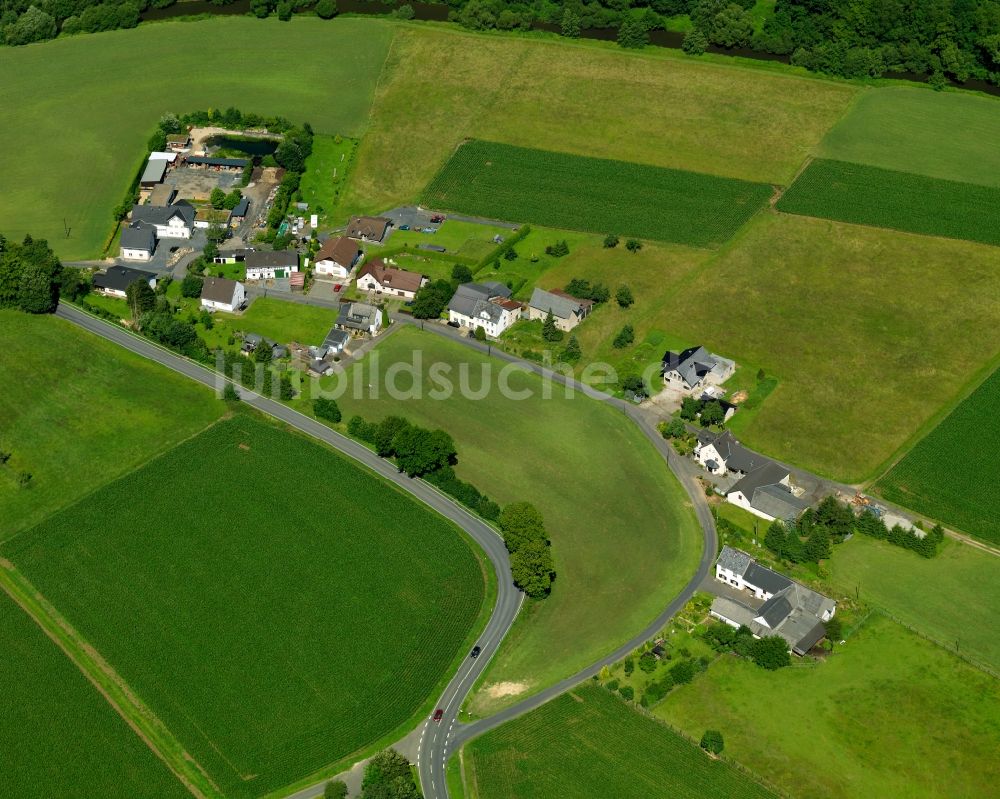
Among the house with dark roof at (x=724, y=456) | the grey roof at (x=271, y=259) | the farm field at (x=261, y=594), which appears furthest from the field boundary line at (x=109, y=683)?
the house with dark roof at (x=724, y=456)

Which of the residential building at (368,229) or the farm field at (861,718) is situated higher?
the residential building at (368,229)

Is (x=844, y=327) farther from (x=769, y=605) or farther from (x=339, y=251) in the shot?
(x=339, y=251)

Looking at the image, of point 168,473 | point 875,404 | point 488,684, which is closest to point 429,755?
point 488,684

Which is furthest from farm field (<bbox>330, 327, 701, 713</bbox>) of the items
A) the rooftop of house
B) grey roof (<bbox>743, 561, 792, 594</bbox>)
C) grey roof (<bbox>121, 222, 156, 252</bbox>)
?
grey roof (<bbox>121, 222, 156, 252</bbox>)

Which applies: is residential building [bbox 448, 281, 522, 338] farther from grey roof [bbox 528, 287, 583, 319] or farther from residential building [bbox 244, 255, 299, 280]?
residential building [bbox 244, 255, 299, 280]

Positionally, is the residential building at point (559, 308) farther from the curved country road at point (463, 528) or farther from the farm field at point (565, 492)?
the farm field at point (565, 492)
